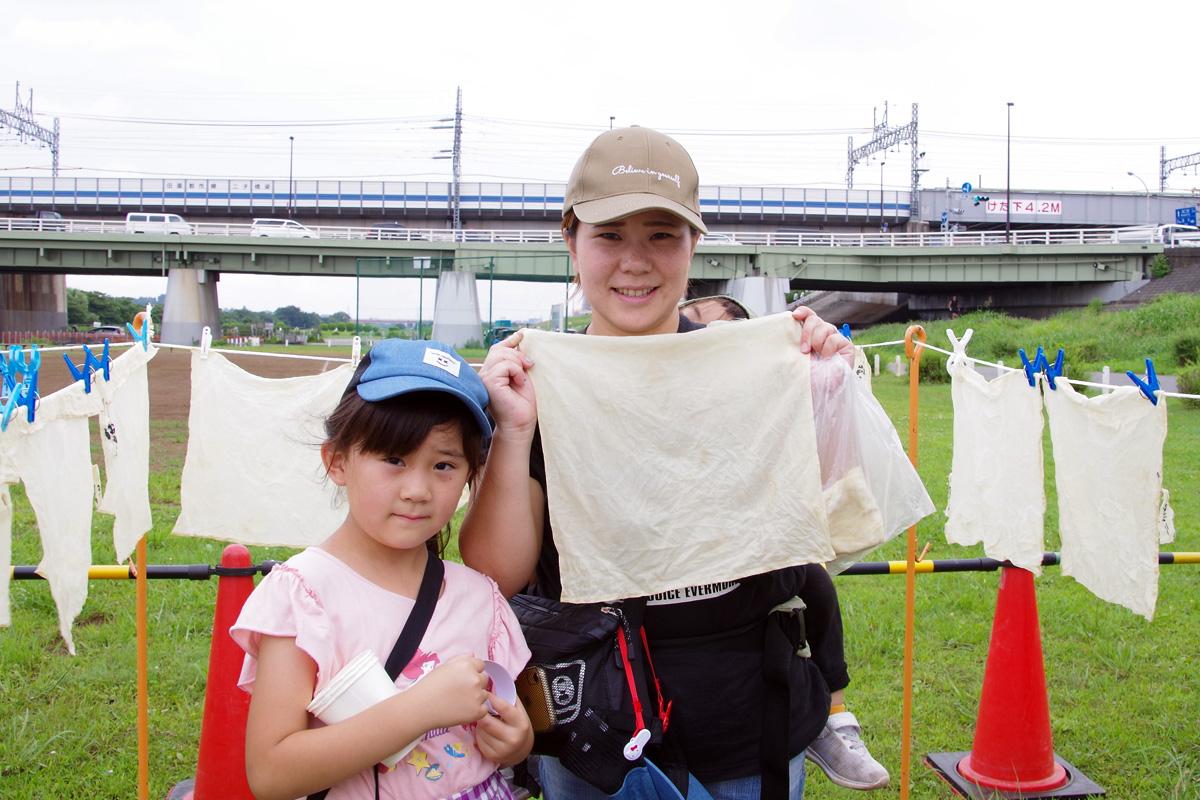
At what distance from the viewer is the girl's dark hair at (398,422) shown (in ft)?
5.71

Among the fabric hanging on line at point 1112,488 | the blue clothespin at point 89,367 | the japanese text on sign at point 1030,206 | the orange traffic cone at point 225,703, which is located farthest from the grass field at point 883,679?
the japanese text on sign at point 1030,206

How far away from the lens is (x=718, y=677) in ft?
5.82

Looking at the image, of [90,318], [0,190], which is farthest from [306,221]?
[90,318]

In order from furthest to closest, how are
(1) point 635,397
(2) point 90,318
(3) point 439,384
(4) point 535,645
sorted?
(2) point 90,318
(1) point 635,397
(4) point 535,645
(3) point 439,384

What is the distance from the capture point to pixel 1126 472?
134 inches

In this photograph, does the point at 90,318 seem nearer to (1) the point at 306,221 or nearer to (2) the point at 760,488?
(1) the point at 306,221

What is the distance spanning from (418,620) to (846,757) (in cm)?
148

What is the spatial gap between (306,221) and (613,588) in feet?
194

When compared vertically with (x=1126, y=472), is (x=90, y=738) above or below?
below

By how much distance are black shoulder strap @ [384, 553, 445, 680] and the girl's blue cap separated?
31 centimetres

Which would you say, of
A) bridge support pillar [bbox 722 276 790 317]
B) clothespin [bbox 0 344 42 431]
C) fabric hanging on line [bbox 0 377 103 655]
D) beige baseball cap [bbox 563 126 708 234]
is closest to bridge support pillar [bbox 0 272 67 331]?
bridge support pillar [bbox 722 276 790 317]

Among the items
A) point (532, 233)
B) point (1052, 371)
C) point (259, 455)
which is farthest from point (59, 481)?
point (532, 233)

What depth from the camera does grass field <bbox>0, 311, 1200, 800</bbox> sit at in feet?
12.6

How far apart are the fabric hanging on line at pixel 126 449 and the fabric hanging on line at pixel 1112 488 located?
3506 millimetres
